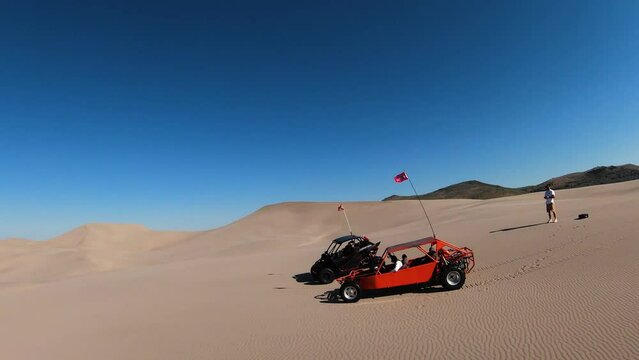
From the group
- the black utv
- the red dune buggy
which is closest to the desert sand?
the red dune buggy

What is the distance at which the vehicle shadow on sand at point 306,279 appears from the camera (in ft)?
48.7

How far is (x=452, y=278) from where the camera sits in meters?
10.4

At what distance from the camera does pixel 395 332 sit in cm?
770

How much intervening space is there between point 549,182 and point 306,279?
11159 cm

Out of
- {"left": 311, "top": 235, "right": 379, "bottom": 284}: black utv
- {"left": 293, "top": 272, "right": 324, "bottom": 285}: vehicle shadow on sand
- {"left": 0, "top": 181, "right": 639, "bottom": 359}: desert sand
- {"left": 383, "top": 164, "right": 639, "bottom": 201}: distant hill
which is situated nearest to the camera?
{"left": 0, "top": 181, "right": 639, "bottom": 359}: desert sand

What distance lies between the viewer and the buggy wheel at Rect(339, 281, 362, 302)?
10.7 metres

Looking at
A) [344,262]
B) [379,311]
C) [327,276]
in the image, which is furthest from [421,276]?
[327,276]

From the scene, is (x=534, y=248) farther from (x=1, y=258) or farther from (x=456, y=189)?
(x=456, y=189)

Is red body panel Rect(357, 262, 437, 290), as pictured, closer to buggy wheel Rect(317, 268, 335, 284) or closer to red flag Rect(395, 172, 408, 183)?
buggy wheel Rect(317, 268, 335, 284)

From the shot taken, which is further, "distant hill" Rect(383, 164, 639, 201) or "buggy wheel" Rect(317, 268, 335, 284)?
"distant hill" Rect(383, 164, 639, 201)

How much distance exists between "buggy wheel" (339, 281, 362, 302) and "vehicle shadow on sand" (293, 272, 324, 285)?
3.78 m

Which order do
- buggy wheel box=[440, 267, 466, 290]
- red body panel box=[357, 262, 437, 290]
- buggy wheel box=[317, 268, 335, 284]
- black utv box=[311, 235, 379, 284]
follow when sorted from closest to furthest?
buggy wheel box=[440, 267, 466, 290], red body panel box=[357, 262, 437, 290], black utv box=[311, 235, 379, 284], buggy wheel box=[317, 268, 335, 284]

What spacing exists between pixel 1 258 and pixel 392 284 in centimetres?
4903

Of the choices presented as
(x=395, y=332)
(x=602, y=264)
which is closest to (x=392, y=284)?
(x=395, y=332)
